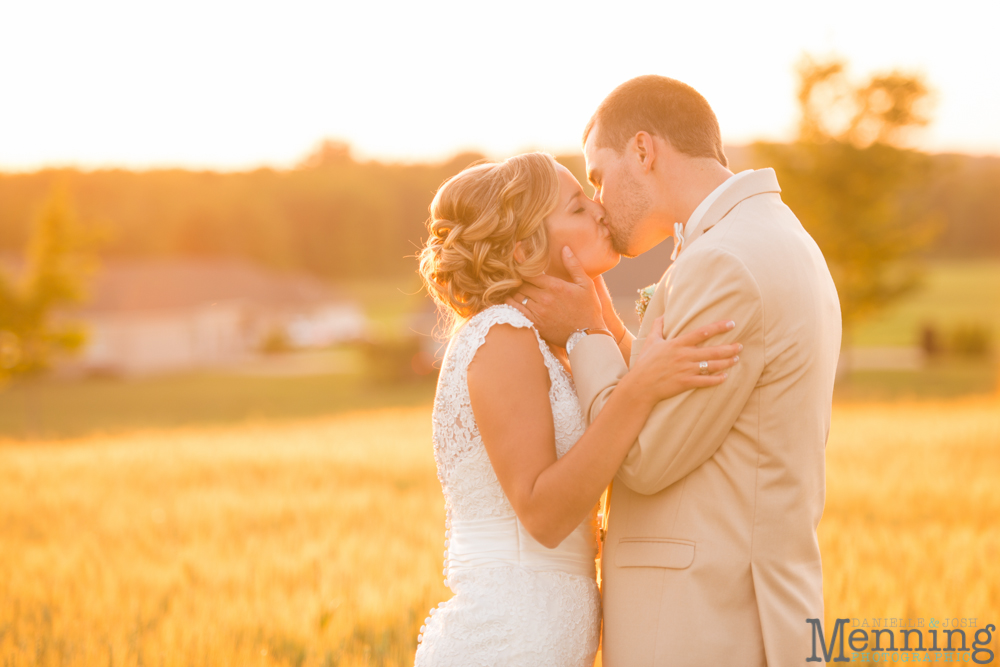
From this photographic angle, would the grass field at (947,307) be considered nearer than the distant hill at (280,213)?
Yes

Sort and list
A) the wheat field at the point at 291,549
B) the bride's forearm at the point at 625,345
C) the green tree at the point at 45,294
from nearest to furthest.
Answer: the bride's forearm at the point at 625,345 < the wheat field at the point at 291,549 < the green tree at the point at 45,294

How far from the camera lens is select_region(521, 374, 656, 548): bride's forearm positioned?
251cm

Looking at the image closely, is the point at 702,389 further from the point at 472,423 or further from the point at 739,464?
the point at 472,423

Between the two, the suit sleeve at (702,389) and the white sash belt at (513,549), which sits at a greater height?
the suit sleeve at (702,389)

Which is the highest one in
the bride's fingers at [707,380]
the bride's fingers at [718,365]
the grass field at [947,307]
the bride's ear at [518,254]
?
the grass field at [947,307]

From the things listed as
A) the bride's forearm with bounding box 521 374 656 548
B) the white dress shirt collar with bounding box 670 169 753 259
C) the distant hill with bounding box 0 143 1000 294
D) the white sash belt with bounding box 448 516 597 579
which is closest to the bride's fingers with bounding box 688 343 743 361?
the bride's forearm with bounding box 521 374 656 548

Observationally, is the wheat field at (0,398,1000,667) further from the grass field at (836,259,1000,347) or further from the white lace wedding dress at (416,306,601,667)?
the grass field at (836,259,1000,347)

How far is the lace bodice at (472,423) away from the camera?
9.61ft

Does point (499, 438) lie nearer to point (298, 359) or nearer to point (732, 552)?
point (732, 552)

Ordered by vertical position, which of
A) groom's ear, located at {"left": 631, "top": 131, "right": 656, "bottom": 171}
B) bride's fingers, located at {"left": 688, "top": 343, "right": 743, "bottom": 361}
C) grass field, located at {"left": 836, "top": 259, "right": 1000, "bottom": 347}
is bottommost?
bride's fingers, located at {"left": 688, "top": 343, "right": 743, "bottom": 361}

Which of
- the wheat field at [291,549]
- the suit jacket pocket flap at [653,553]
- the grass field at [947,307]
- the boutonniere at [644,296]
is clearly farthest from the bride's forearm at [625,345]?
the grass field at [947,307]

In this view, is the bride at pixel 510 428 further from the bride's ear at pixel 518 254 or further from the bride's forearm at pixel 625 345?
the bride's forearm at pixel 625 345

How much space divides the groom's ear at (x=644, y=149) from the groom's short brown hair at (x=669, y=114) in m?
0.02

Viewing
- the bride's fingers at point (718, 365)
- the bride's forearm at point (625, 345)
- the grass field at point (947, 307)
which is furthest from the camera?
the grass field at point (947, 307)
